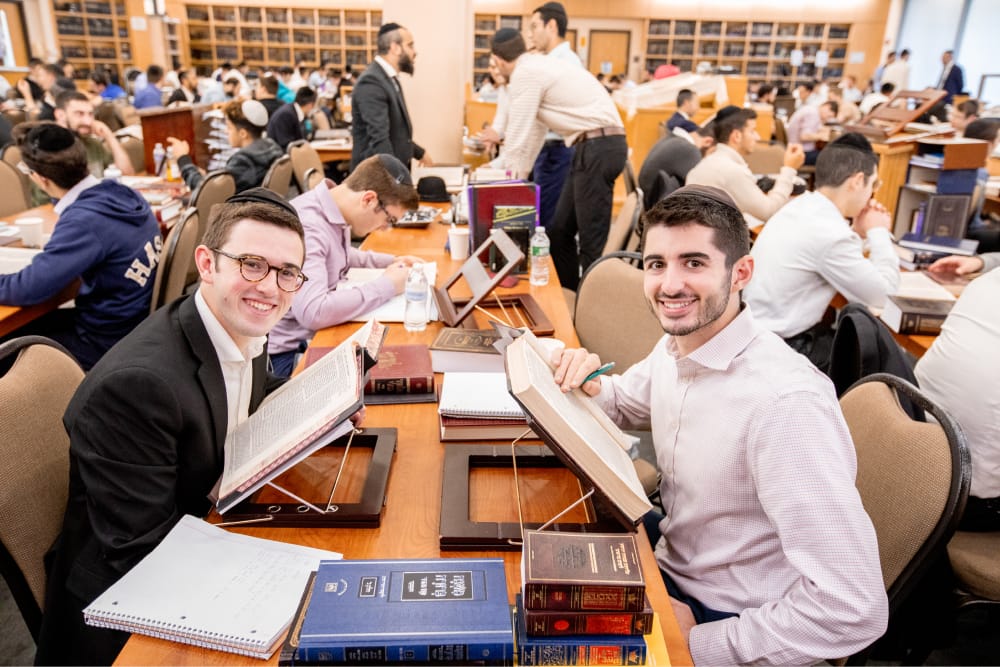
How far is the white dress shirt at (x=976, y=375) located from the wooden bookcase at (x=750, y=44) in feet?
52.2

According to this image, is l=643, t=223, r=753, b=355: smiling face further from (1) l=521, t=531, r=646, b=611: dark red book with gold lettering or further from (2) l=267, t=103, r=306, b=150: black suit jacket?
(2) l=267, t=103, r=306, b=150: black suit jacket

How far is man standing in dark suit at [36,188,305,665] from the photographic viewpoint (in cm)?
121

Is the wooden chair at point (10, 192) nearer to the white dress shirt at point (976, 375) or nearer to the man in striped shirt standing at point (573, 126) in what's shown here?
the man in striped shirt standing at point (573, 126)

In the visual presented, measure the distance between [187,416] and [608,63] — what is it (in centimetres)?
1668

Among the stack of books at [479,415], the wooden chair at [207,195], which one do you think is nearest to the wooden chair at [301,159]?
the wooden chair at [207,195]

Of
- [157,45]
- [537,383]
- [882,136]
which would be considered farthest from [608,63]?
[537,383]

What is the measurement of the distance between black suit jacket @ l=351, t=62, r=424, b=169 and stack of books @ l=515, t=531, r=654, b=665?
3.91m

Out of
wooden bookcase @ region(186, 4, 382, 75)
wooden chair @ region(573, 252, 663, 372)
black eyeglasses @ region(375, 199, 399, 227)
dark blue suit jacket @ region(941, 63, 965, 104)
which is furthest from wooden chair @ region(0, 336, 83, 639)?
wooden bookcase @ region(186, 4, 382, 75)

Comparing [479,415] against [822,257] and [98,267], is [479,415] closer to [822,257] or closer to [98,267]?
[822,257]

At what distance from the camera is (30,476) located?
54.1 inches

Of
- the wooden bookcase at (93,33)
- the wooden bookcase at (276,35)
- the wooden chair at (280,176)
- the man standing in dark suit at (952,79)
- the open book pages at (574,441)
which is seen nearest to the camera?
the open book pages at (574,441)

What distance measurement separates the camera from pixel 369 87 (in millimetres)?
4504

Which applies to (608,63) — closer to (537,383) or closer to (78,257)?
(78,257)

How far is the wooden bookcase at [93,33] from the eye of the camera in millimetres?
14930
